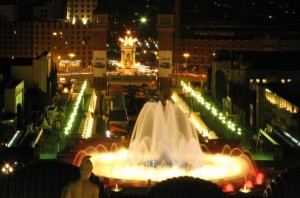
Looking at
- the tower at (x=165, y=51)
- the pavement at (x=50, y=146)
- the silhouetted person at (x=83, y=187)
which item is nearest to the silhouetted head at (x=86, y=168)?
the silhouetted person at (x=83, y=187)

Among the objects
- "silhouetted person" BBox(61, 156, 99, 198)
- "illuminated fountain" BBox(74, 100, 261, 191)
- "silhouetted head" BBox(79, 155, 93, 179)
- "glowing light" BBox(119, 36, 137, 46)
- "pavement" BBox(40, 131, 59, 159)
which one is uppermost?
"glowing light" BBox(119, 36, 137, 46)

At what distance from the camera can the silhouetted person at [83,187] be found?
21.5ft

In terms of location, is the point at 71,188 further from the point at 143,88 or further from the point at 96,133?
the point at 143,88

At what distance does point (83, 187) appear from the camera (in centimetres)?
659

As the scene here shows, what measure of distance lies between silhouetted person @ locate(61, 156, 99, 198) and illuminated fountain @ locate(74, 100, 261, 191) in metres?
9.47

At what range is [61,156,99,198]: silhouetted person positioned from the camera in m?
6.56

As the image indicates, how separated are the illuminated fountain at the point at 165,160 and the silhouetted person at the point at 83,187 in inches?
373

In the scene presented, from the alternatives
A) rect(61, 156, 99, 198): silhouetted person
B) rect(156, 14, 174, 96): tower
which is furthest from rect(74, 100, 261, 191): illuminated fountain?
rect(156, 14, 174, 96): tower

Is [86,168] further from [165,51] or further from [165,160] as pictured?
[165,51]

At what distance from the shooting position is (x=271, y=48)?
177 ft

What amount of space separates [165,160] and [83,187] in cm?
1161

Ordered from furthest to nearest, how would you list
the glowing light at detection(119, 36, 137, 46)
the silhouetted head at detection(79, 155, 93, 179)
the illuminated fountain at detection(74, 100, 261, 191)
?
the glowing light at detection(119, 36, 137, 46)
the illuminated fountain at detection(74, 100, 261, 191)
the silhouetted head at detection(79, 155, 93, 179)

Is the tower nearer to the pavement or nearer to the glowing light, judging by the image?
the glowing light

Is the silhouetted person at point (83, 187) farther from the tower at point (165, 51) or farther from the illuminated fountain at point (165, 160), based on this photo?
the tower at point (165, 51)
